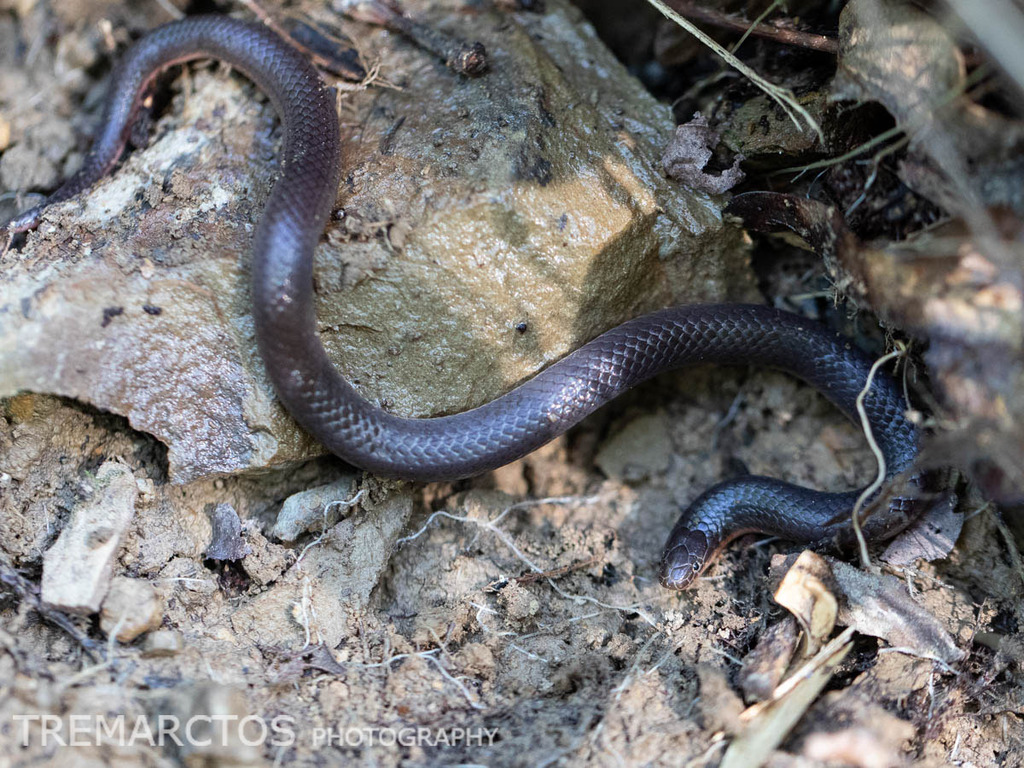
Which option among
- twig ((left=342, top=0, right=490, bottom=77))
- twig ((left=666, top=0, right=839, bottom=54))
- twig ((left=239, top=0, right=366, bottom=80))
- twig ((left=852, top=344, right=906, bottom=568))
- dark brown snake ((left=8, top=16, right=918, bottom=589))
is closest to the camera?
twig ((left=852, top=344, right=906, bottom=568))

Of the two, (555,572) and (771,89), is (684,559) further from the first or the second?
(771,89)

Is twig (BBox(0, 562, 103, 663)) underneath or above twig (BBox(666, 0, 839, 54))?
underneath

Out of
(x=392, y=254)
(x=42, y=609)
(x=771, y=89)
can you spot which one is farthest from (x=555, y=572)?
(x=771, y=89)

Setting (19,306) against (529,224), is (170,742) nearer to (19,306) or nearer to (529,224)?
(19,306)

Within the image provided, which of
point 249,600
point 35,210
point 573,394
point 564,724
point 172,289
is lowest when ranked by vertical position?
point 564,724

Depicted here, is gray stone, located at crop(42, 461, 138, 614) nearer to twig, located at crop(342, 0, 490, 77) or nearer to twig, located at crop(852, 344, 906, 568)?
Result: twig, located at crop(342, 0, 490, 77)

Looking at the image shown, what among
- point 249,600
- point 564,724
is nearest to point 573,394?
point 564,724

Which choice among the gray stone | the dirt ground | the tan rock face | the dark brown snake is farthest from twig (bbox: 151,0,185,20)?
the gray stone
